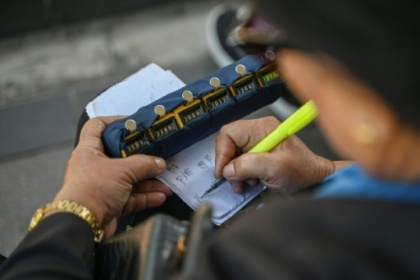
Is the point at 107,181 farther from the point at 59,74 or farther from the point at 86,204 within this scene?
the point at 59,74

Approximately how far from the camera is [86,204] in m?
0.77

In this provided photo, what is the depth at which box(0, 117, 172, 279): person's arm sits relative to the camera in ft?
2.19

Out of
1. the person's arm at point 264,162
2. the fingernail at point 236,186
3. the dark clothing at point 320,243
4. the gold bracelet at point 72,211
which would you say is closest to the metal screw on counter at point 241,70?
the person's arm at point 264,162

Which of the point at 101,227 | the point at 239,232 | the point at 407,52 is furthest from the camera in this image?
the point at 101,227

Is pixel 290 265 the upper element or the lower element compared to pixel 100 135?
lower

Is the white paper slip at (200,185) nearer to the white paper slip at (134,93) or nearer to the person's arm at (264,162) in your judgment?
the person's arm at (264,162)

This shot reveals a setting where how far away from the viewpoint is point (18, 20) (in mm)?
1847

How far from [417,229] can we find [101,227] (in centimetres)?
53

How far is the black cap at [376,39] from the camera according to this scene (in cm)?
35

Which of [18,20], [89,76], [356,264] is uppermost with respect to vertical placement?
[18,20]

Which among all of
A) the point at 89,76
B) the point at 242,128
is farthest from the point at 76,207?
the point at 89,76

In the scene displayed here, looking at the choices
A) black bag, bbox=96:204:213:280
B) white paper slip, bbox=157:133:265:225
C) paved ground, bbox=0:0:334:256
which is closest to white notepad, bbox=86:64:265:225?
white paper slip, bbox=157:133:265:225

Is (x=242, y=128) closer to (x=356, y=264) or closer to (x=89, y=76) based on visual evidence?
(x=356, y=264)

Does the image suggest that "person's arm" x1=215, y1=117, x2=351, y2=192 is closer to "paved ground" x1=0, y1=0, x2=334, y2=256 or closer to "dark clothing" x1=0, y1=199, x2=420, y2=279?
"dark clothing" x1=0, y1=199, x2=420, y2=279
